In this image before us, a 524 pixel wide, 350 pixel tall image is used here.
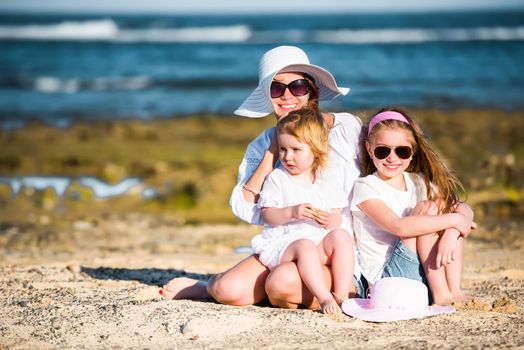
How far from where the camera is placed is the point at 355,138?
14.5ft

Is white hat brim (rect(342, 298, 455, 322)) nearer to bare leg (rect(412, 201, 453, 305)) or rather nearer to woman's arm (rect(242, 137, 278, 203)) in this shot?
bare leg (rect(412, 201, 453, 305))

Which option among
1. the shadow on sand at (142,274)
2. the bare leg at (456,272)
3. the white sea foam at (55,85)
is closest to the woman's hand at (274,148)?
the bare leg at (456,272)

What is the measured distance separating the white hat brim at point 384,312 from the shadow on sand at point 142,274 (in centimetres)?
166

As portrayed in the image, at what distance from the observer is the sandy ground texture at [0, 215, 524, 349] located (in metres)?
3.63

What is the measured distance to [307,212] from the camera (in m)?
3.98


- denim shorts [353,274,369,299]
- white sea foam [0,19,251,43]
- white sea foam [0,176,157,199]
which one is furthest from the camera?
white sea foam [0,19,251,43]

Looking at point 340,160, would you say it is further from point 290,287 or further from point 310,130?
point 290,287

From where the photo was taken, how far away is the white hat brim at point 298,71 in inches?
172

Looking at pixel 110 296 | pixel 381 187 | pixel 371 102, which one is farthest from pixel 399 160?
pixel 371 102

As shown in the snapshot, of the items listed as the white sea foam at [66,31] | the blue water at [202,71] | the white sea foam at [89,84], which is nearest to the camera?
the blue water at [202,71]

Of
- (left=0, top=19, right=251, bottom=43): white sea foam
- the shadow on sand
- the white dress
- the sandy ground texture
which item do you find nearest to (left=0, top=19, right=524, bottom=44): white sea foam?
(left=0, top=19, right=251, bottom=43): white sea foam

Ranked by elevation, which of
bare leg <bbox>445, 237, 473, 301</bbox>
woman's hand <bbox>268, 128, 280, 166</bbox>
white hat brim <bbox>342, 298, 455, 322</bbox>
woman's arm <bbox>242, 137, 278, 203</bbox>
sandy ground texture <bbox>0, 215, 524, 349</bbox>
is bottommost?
sandy ground texture <bbox>0, 215, 524, 349</bbox>

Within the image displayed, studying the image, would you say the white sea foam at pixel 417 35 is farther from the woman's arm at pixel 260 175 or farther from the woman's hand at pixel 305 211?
the woman's hand at pixel 305 211

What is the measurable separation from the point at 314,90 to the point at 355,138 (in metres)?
0.38
